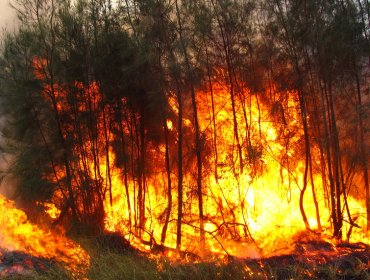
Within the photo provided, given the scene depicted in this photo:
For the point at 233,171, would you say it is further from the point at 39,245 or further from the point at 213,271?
the point at 213,271

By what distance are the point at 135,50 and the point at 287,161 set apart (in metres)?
6.92

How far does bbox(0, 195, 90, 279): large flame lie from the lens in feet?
25.8

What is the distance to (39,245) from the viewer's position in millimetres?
9750

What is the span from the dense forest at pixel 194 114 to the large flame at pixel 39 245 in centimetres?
256

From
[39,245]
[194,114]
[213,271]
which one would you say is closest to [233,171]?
[194,114]

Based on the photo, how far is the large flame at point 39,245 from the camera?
785 cm

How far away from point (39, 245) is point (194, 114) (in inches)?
266

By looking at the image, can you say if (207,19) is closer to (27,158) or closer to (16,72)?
(16,72)

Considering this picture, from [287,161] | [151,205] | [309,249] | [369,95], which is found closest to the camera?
[309,249]

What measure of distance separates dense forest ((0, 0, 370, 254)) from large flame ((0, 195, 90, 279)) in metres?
2.56

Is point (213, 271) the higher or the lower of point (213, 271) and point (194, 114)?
the lower

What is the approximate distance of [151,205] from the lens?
16328 millimetres

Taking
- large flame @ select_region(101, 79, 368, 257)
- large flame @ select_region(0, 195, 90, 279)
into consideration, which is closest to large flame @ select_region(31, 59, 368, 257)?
large flame @ select_region(101, 79, 368, 257)

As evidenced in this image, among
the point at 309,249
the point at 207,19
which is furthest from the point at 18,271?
the point at 207,19
